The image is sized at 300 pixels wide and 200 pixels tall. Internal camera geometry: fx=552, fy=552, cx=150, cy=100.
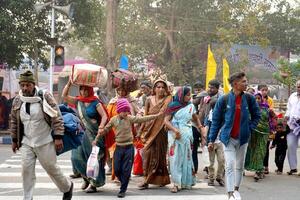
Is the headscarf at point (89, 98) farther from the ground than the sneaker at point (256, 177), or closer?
farther from the ground

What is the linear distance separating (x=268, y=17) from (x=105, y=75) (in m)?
28.5

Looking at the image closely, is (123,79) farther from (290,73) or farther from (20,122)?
(290,73)

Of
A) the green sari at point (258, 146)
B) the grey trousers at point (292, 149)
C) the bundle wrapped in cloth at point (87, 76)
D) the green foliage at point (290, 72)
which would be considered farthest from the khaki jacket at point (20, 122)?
the green foliage at point (290, 72)

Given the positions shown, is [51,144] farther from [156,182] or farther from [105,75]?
[156,182]

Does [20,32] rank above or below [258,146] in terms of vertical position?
above

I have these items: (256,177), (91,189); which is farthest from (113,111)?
(256,177)

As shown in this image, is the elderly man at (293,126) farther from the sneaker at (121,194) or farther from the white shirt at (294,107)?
the sneaker at (121,194)

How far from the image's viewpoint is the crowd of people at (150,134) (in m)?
6.54

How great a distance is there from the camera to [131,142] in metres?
7.89

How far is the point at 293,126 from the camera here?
410 inches

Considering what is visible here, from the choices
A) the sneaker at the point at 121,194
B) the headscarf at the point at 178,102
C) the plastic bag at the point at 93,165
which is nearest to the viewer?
the plastic bag at the point at 93,165

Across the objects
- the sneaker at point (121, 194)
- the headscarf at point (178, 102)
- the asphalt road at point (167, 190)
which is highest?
the headscarf at point (178, 102)

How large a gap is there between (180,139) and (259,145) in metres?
1.89

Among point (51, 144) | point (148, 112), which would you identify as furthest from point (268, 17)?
point (51, 144)
